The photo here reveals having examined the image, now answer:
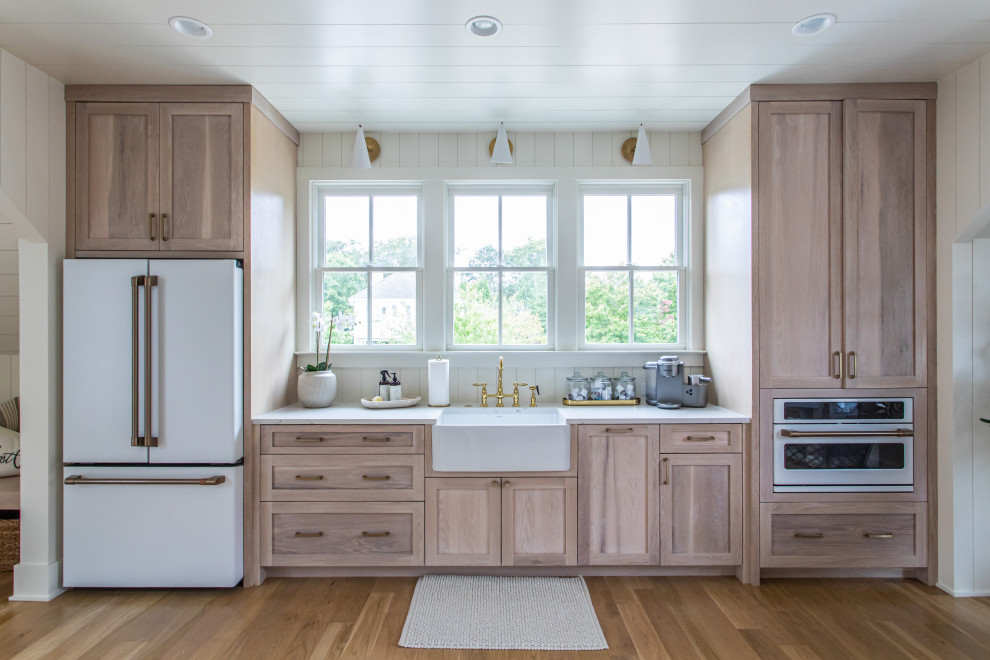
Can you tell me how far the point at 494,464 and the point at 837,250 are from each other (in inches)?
77.7

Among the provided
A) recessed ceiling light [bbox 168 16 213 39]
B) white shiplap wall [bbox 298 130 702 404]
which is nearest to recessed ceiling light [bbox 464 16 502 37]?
recessed ceiling light [bbox 168 16 213 39]

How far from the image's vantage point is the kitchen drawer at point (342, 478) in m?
2.83

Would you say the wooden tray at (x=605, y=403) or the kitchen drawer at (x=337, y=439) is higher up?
the wooden tray at (x=605, y=403)

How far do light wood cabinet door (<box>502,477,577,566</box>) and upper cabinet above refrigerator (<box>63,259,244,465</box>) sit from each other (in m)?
1.40

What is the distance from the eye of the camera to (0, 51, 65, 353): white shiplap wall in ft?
7.98

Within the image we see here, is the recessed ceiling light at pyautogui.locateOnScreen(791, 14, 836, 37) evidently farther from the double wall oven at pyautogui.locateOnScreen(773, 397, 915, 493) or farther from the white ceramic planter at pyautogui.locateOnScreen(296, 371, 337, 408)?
the white ceramic planter at pyautogui.locateOnScreen(296, 371, 337, 408)

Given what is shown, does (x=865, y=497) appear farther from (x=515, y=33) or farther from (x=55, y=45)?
(x=55, y=45)

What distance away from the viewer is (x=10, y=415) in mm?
3377

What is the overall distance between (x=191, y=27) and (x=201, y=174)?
735 mm

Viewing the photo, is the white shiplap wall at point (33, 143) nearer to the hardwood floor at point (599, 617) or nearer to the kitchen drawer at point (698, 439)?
the hardwood floor at point (599, 617)

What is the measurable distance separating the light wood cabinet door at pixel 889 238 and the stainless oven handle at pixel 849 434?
0.23 m

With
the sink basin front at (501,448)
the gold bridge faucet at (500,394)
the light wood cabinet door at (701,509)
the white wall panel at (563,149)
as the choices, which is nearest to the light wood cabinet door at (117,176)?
the sink basin front at (501,448)

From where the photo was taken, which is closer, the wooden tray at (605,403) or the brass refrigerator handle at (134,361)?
the brass refrigerator handle at (134,361)

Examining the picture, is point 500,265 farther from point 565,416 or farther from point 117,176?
point 117,176
